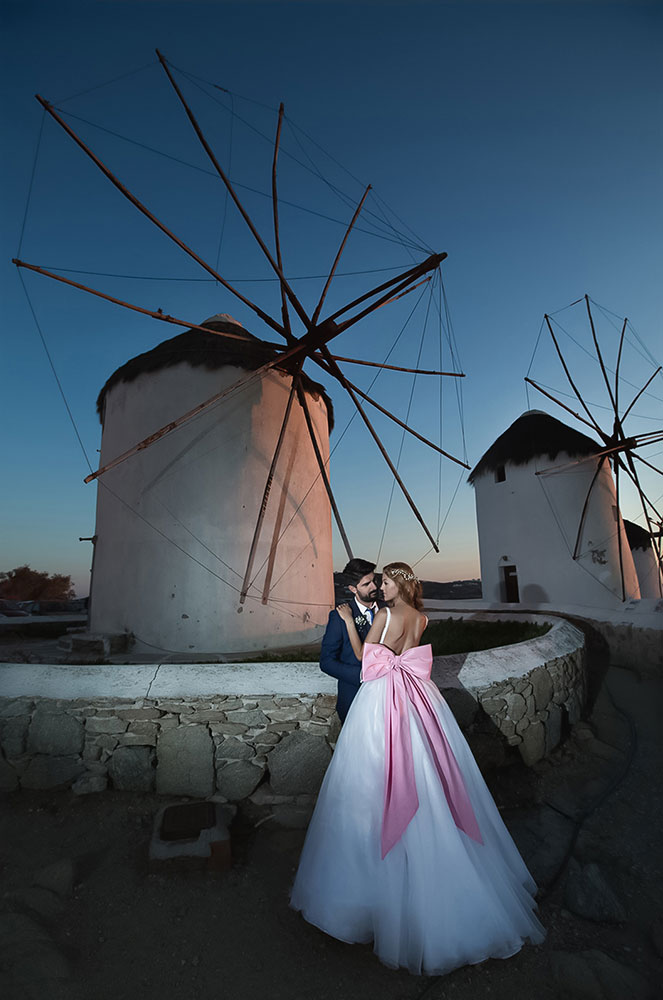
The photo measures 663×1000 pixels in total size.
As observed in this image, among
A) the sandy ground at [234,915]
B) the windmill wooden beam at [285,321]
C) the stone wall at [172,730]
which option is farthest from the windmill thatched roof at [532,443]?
the stone wall at [172,730]

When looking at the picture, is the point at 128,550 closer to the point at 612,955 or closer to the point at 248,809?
the point at 248,809

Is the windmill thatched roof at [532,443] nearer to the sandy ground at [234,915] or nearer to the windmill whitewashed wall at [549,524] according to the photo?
the windmill whitewashed wall at [549,524]

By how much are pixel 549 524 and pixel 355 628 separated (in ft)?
35.5

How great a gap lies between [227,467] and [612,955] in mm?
5857

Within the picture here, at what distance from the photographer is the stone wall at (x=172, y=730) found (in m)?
3.44

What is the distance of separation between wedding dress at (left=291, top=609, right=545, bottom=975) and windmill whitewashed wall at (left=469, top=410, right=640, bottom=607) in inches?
411

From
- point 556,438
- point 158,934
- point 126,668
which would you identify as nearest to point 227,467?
point 126,668

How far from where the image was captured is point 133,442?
6844 millimetres

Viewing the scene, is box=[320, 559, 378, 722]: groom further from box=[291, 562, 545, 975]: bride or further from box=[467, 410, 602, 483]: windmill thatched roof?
box=[467, 410, 602, 483]: windmill thatched roof

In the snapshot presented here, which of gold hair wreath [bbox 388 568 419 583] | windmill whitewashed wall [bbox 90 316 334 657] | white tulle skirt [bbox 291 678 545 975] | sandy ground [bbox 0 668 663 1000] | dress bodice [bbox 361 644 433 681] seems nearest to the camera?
white tulle skirt [bbox 291 678 545 975]

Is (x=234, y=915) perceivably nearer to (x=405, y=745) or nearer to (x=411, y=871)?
(x=411, y=871)

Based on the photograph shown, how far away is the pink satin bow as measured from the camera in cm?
208

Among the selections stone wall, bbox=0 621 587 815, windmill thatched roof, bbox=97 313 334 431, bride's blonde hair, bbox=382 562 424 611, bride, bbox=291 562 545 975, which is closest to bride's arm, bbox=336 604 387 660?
bride, bbox=291 562 545 975

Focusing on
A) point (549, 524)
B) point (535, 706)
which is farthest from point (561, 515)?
point (535, 706)
